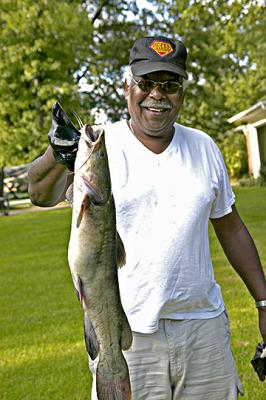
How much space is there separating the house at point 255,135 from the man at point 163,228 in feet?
93.9

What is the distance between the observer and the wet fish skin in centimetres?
250

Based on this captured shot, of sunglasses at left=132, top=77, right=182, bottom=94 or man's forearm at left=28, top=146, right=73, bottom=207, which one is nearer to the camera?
man's forearm at left=28, top=146, right=73, bottom=207

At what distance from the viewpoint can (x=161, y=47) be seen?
124 inches

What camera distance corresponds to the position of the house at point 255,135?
31822 mm

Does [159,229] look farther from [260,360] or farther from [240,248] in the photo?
[260,360]

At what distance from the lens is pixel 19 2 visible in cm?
3475

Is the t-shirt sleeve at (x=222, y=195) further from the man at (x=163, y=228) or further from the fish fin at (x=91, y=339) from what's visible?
the fish fin at (x=91, y=339)

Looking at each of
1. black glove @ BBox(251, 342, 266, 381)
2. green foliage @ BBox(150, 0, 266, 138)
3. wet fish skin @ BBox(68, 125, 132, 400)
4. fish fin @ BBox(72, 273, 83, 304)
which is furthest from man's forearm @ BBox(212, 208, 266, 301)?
green foliage @ BBox(150, 0, 266, 138)

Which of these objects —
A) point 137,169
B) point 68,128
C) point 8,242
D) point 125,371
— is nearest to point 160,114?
point 137,169

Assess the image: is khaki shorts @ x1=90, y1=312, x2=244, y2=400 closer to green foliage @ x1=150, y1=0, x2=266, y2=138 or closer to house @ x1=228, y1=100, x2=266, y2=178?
house @ x1=228, y1=100, x2=266, y2=178

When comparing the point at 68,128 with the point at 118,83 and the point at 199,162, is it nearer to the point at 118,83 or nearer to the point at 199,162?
the point at 199,162

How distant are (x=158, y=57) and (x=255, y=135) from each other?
3065 cm

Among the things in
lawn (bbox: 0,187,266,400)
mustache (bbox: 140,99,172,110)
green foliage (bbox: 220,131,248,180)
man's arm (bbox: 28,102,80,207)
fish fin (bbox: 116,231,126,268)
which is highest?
mustache (bbox: 140,99,172,110)

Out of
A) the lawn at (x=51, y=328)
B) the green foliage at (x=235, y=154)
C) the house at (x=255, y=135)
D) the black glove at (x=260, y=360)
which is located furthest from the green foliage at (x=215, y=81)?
the black glove at (x=260, y=360)
